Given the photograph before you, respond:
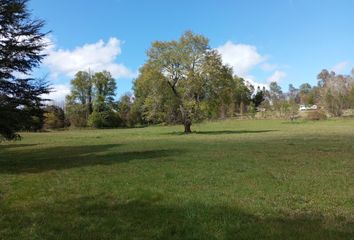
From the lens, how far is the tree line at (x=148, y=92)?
20.6 m

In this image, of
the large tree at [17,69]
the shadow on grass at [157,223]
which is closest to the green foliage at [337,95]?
the large tree at [17,69]

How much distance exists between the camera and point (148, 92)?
5434cm

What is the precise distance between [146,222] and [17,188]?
20.6ft

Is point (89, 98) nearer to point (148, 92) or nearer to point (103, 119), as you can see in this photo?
point (103, 119)

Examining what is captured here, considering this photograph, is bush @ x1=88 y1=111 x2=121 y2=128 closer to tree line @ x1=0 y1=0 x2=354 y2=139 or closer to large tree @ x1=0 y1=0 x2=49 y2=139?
tree line @ x1=0 y1=0 x2=354 y2=139

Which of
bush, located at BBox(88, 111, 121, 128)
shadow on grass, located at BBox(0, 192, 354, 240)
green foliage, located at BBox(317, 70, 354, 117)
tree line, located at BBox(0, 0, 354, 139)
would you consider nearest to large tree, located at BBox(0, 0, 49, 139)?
tree line, located at BBox(0, 0, 354, 139)

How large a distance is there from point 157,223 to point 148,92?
46.6 metres

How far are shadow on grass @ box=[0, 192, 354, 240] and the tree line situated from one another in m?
11.7

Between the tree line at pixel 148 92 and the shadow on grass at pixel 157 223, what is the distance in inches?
462

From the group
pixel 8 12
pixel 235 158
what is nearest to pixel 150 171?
pixel 235 158

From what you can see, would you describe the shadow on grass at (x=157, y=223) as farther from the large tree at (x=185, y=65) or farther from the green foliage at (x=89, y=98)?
the green foliage at (x=89, y=98)

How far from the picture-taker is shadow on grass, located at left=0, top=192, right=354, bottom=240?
7.39m

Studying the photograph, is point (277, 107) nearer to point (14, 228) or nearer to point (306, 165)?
point (306, 165)

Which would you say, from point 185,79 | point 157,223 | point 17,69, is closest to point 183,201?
point 157,223
